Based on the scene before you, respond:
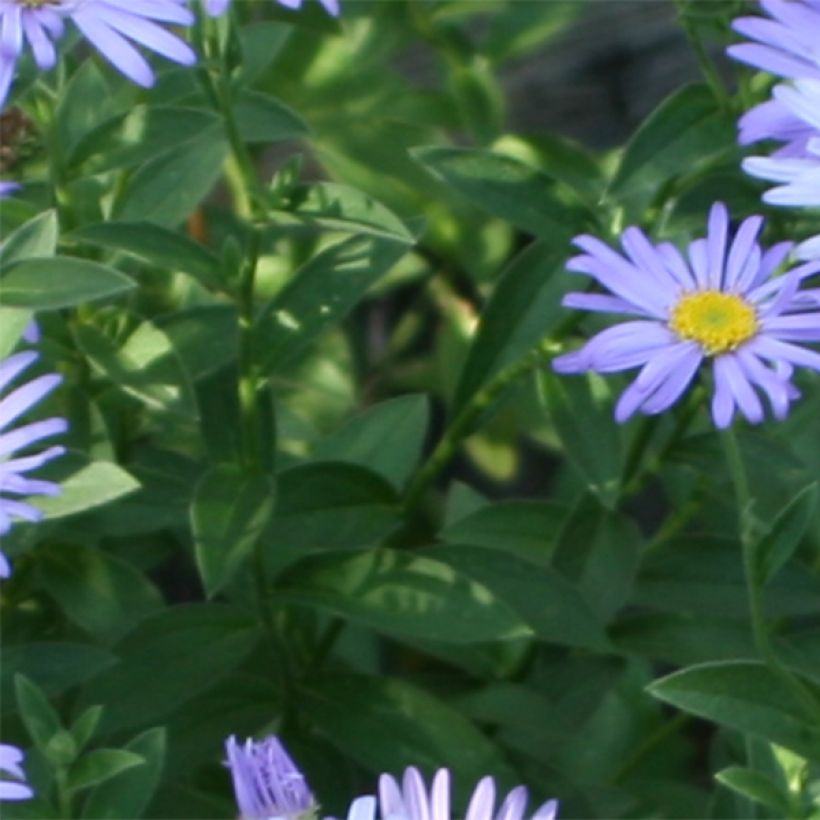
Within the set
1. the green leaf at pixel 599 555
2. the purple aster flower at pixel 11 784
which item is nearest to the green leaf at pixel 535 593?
the green leaf at pixel 599 555

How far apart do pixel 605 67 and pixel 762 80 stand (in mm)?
989

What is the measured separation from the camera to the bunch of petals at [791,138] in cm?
116

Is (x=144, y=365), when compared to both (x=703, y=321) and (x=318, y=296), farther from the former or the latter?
(x=703, y=321)

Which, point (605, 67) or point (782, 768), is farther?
point (605, 67)

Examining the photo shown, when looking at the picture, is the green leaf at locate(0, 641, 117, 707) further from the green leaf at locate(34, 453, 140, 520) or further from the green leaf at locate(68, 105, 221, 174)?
the green leaf at locate(68, 105, 221, 174)

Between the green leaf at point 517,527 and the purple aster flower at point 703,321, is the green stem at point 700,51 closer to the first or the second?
the purple aster flower at point 703,321

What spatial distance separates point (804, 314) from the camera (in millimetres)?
1213

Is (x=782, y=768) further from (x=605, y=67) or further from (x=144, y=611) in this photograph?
(x=605, y=67)

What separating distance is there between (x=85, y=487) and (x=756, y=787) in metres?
0.42

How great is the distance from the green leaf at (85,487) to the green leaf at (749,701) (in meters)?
0.33

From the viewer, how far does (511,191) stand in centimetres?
141

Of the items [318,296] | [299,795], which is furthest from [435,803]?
[318,296]

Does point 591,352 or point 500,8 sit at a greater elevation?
point 500,8

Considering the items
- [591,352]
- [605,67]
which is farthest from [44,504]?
[605,67]
